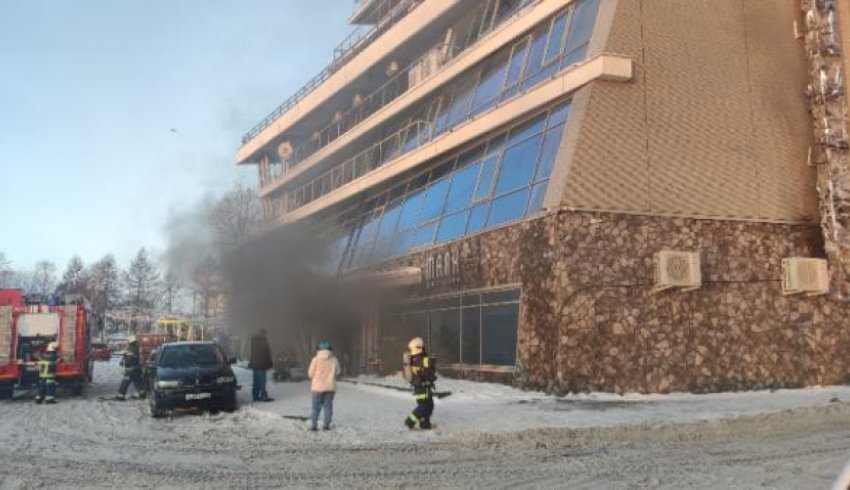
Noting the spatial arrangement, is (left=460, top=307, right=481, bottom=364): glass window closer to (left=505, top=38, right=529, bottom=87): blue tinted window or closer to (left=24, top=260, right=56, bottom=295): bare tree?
(left=505, top=38, right=529, bottom=87): blue tinted window

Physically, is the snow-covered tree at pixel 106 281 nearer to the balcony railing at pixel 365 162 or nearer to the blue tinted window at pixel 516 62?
the balcony railing at pixel 365 162

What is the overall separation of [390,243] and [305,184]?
537 inches

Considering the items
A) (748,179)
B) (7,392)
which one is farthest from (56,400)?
(748,179)

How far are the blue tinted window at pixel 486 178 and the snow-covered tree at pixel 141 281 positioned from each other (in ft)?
243

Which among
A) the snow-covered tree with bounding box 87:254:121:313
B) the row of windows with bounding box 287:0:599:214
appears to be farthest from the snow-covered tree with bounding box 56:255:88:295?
the row of windows with bounding box 287:0:599:214

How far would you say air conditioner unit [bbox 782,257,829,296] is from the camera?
17.8 metres

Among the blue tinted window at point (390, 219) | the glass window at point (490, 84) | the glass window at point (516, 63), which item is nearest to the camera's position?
the glass window at point (516, 63)

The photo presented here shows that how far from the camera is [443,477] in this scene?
27.3ft

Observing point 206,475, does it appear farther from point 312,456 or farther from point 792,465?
point 792,465

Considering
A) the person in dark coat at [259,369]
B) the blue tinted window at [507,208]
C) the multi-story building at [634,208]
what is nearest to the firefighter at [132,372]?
the person in dark coat at [259,369]

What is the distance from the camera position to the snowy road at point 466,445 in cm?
829

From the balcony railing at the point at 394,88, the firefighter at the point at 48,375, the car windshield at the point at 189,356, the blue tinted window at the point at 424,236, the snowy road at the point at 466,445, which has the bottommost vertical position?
the snowy road at the point at 466,445

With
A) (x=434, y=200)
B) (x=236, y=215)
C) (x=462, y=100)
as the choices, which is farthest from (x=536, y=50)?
(x=236, y=215)

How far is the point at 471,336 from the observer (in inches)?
765
